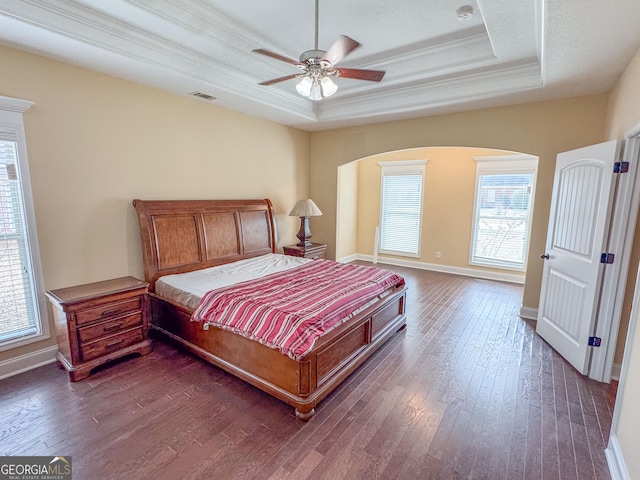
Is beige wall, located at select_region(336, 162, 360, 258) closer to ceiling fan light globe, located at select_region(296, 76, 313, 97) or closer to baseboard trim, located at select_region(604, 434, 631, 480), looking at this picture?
ceiling fan light globe, located at select_region(296, 76, 313, 97)

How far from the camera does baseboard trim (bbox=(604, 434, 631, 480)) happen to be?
1657mm

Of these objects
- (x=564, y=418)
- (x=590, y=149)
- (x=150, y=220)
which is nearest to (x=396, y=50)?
(x=590, y=149)

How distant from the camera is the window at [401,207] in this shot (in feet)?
22.0

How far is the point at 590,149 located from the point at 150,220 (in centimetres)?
445

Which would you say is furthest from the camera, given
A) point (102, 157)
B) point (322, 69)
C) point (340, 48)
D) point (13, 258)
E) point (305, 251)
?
point (305, 251)

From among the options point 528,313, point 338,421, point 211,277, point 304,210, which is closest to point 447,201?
point 528,313

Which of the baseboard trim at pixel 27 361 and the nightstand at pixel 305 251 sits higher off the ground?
the nightstand at pixel 305 251

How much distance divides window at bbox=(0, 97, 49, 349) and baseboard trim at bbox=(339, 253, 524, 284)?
5.23 metres

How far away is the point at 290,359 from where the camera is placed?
7.25ft

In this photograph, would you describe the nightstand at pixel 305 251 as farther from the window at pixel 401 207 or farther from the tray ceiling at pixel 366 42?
the window at pixel 401 207

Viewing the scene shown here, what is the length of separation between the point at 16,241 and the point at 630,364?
4562mm

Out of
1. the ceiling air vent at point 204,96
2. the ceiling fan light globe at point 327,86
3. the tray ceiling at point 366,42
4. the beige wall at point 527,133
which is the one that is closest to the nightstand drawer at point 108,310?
the tray ceiling at point 366,42

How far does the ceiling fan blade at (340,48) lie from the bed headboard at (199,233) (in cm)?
246

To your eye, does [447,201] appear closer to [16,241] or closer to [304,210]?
[304,210]
